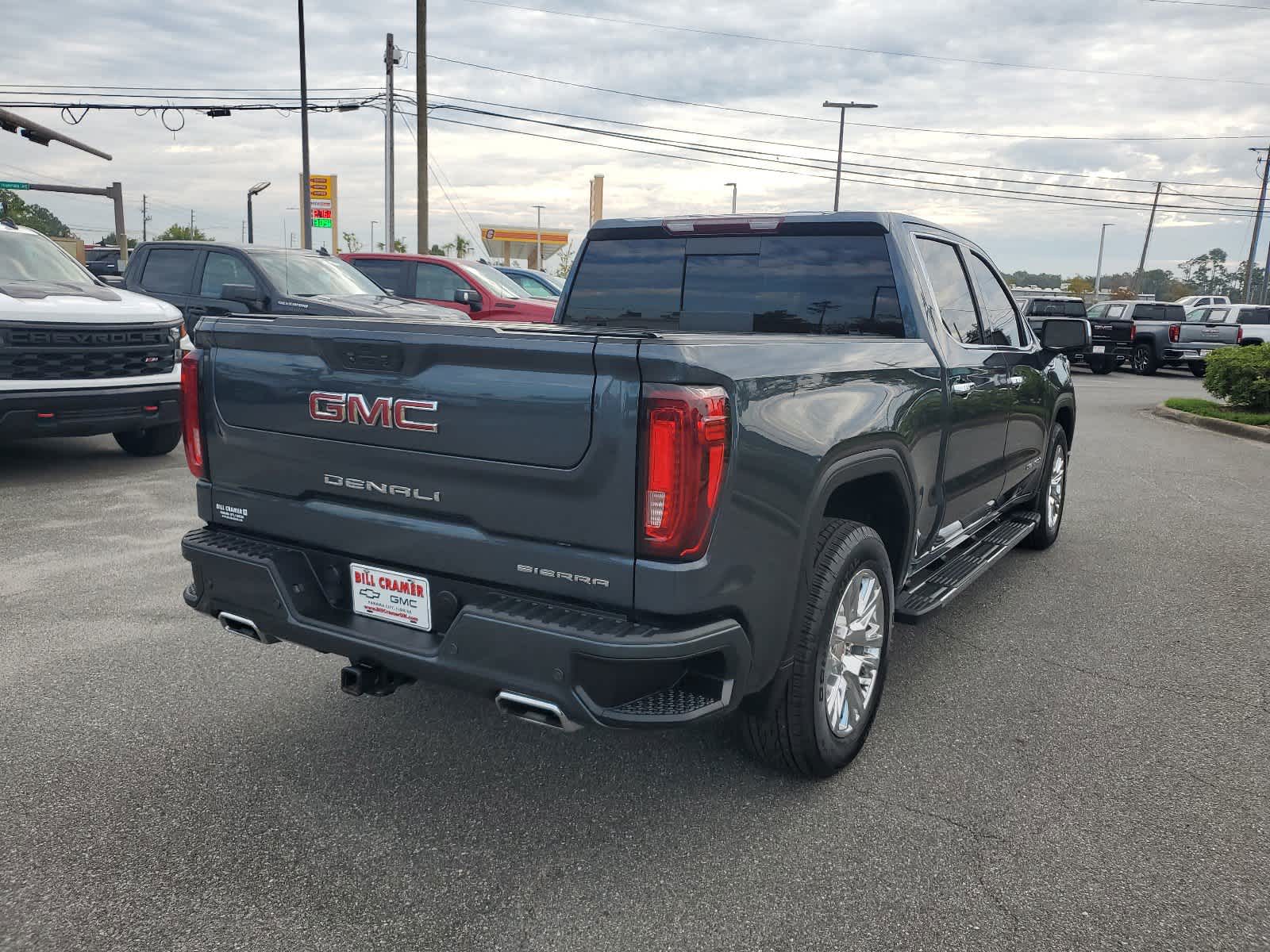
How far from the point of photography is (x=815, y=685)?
9.80 feet

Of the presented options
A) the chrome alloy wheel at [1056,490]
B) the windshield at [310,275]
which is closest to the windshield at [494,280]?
the windshield at [310,275]

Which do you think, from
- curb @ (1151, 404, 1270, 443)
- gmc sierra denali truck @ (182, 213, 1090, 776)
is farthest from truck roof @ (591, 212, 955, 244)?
curb @ (1151, 404, 1270, 443)

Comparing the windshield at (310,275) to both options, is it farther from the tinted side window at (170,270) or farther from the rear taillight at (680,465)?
the rear taillight at (680,465)

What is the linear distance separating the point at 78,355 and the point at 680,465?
6695 mm

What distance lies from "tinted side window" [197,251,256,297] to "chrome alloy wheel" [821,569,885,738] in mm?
9059

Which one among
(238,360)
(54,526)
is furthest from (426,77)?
(238,360)

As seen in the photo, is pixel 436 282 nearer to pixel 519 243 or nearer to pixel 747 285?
pixel 747 285

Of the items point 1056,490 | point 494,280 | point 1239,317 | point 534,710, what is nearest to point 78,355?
point 534,710

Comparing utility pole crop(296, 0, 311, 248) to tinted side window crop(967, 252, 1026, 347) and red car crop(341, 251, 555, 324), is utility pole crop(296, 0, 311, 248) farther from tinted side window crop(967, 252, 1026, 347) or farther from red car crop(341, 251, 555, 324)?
tinted side window crop(967, 252, 1026, 347)

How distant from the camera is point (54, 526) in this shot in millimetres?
6207

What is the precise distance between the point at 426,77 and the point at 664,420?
24.0 metres

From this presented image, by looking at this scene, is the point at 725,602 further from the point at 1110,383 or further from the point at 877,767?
the point at 1110,383

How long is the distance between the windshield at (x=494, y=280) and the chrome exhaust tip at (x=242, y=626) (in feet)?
34.5

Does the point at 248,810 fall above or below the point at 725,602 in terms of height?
below
